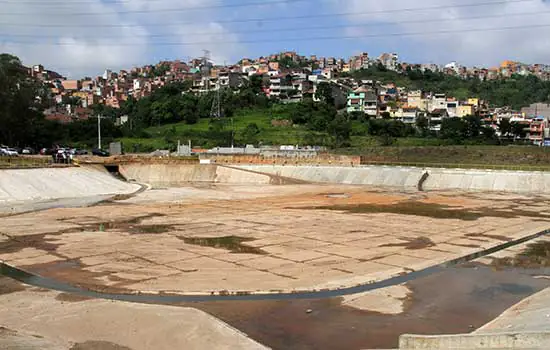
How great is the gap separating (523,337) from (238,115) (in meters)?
129

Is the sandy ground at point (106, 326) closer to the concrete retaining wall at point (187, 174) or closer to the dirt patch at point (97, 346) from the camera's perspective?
the dirt patch at point (97, 346)

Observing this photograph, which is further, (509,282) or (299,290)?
(509,282)

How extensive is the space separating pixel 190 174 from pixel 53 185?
2513 centimetres

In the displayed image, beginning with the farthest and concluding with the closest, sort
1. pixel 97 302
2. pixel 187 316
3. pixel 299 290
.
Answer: pixel 299 290
pixel 97 302
pixel 187 316

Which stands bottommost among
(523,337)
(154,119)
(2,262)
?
(2,262)

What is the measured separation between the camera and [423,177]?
62406 millimetres

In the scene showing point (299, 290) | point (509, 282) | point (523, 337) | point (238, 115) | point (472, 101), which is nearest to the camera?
point (523, 337)

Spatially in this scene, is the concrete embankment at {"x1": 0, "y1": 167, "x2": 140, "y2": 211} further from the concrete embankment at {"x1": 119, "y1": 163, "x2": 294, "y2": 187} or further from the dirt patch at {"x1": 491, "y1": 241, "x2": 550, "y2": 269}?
the dirt patch at {"x1": 491, "y1": 241, "x2": 550, "y2": 269}

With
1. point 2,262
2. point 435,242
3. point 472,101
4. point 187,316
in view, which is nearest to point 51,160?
point 2,262

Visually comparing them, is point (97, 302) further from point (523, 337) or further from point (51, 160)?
point (51, 160)

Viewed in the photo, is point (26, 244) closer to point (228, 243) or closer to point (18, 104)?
point (228, 243)

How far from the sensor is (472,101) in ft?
574

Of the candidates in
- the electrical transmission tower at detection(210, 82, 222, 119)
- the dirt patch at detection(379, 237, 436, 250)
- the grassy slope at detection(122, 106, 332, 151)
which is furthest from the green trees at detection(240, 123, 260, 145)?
the dirt patch at detection(379, 237, 436, 250)

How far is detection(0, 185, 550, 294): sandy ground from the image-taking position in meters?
19.1
